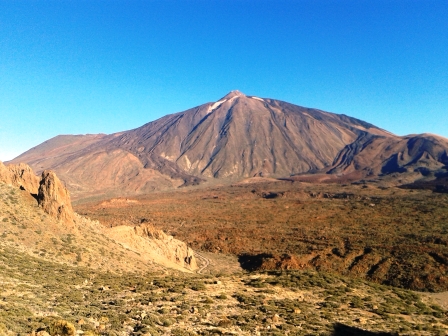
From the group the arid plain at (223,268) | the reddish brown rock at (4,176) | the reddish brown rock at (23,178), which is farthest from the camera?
the reddish brown rock at (23,178)

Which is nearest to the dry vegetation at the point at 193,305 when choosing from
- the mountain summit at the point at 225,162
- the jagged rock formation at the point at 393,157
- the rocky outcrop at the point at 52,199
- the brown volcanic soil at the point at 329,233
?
the rocky outcrop at the point at 52,199

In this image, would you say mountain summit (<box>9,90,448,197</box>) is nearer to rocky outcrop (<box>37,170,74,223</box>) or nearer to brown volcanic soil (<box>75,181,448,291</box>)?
brown volcanic soil (<box>75,181,448,291</box>)

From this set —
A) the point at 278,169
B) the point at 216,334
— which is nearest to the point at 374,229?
the point at 216,334

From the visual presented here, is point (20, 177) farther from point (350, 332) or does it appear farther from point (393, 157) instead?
point (393, 157)

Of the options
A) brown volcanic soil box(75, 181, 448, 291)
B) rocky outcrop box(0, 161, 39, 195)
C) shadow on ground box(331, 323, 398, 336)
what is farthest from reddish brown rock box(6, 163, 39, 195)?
shadow on ground box(331, 323, 398, 336)

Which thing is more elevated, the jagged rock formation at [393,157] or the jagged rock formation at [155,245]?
the jagged rock formation at [393,157]

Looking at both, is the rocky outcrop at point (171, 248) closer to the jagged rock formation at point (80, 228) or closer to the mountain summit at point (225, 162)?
the jagged rock formation at point (80, 228)

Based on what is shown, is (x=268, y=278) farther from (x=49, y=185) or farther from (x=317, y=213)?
(x=317, y=213)
